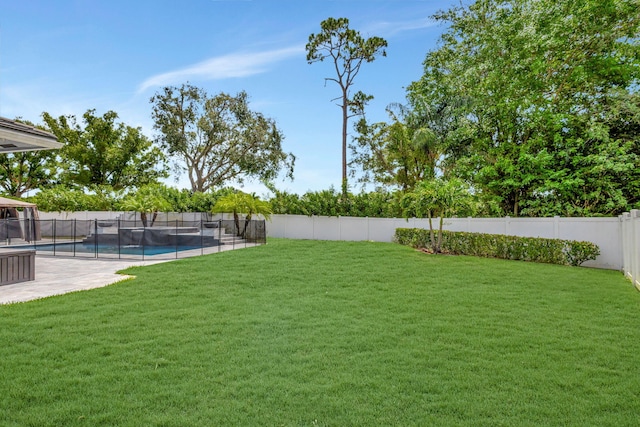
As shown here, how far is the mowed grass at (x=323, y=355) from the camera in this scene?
344 cm

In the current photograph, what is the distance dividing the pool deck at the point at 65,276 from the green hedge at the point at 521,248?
31.7ft

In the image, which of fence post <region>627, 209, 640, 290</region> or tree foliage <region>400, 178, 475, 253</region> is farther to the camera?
tree foliage <region>400, 178, 475, 253</region>

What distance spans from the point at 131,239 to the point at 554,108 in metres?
19.0

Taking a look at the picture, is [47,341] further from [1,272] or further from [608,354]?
[608,354]

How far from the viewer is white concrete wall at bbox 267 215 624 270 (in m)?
13.2

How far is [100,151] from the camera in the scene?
36.5m

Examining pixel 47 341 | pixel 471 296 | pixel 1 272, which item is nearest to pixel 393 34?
pixel 471 296

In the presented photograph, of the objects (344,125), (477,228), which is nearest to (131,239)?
(477,228)

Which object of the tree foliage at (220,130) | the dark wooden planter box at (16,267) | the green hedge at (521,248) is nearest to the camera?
the dark wooden planter box at (16,267)

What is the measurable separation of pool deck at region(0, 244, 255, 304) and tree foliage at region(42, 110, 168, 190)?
2341 centimetres

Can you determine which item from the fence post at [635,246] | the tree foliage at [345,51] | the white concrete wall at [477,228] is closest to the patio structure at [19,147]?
the fence post at [635,246]

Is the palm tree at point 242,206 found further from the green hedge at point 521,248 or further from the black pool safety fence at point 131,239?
the green hedge at point 521,248

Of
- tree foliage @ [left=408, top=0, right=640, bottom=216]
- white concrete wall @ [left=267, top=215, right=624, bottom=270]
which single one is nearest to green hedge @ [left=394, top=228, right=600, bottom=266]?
white concrete wall @ [left=267, top=215, right=624, bottom=270]

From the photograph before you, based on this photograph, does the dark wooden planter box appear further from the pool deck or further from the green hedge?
the green hedge
